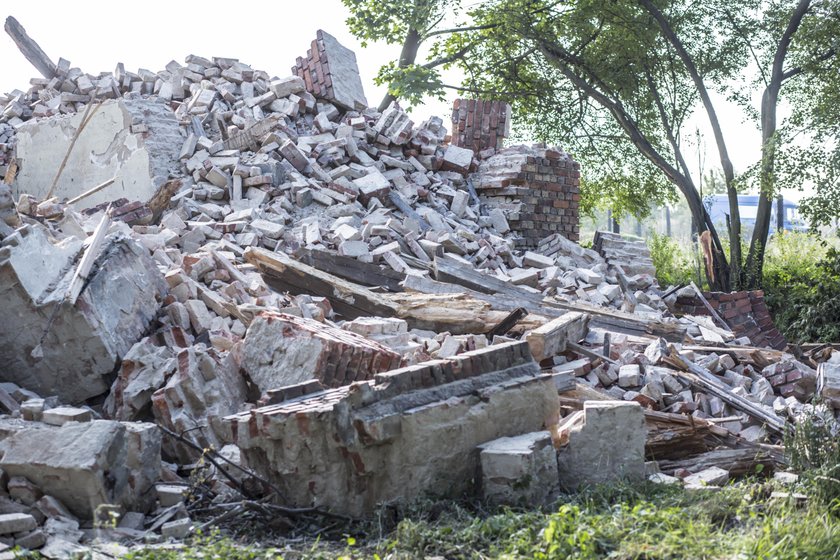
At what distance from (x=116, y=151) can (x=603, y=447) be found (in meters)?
9.24

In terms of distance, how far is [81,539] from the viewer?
4.19 m

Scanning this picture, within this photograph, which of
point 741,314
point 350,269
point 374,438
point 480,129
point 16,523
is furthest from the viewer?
point 480,129

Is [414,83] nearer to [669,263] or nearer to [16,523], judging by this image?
[669,263]

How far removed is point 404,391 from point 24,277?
298cm

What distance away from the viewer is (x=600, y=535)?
399cm

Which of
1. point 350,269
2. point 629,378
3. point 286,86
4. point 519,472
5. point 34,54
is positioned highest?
point 34,54

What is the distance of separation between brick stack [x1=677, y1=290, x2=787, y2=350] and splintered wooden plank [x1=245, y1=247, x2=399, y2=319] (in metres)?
6.20

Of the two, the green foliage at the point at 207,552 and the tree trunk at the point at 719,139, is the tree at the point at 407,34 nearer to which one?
the tree trunk at the point at 719,139

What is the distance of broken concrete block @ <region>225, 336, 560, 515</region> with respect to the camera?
4.53m

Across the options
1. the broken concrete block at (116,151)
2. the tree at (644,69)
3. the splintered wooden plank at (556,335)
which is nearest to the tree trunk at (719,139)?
the tree at (644,69)

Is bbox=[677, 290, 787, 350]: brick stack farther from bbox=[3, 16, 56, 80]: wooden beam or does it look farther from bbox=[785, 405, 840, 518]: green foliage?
bbox=[3, 16, 56, 80]: wooden beam

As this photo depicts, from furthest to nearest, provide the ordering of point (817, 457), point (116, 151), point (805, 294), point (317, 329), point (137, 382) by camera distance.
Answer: point (805, 294) → point (116, 151) → point (317, 329) → point (137, 382) → point (817, 457)

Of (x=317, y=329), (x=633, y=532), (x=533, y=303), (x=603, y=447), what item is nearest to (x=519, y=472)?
(x=603, y=447)

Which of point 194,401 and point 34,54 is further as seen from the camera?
point 34,54
